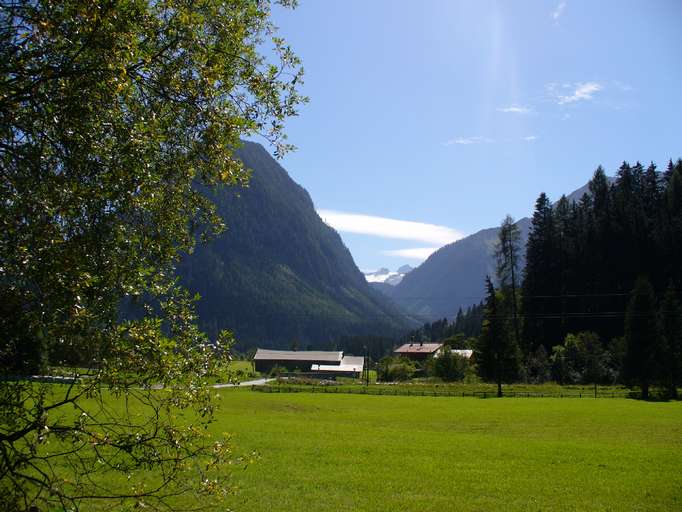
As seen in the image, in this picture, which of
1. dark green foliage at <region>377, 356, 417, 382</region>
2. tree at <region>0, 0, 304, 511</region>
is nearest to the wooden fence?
dark green foliage at <region>377, 356, 417, 382</region>

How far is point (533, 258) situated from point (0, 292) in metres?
117

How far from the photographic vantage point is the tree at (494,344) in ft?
252

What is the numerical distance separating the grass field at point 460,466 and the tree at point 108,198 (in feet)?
7.00

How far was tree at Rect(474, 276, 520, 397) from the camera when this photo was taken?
7675 cm

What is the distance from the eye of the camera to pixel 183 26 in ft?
22.7

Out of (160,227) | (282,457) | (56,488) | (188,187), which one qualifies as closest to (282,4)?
(188,187)

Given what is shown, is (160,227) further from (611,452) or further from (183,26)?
(611,452)

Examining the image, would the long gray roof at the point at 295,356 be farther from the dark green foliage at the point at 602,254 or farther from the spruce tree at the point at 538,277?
the dark green foliage at the point at 602,254

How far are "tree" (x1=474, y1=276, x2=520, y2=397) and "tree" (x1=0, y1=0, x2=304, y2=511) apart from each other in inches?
2845

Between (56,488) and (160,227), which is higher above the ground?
(160,227)

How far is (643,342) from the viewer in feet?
224

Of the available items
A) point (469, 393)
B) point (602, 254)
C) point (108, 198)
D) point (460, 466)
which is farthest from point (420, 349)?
point (108, 198)

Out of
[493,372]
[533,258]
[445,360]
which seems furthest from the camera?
[533,258]

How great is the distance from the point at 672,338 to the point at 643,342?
5303 millimetres
